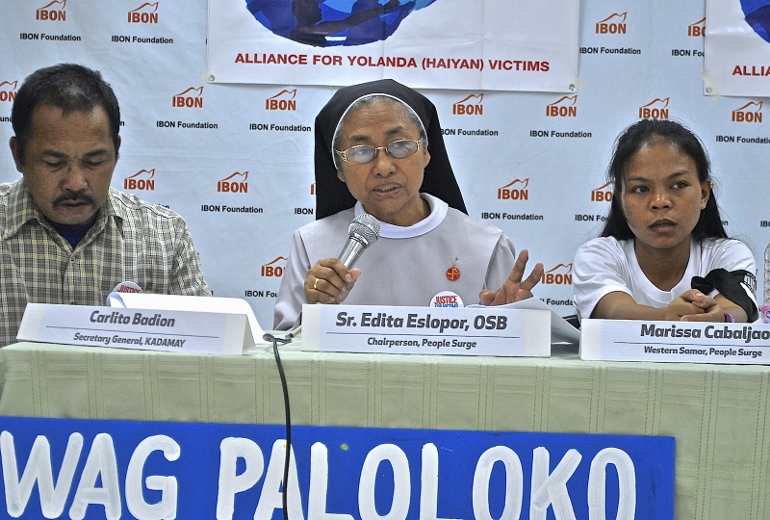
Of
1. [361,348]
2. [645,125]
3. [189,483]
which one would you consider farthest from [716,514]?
[645,125]

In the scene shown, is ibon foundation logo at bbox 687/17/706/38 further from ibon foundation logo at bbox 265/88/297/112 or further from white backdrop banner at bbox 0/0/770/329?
ibon foundation logo at bbox 265/88/297/112

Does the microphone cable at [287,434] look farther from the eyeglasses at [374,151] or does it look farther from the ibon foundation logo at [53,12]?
the ibon foundation logo at [53,12]

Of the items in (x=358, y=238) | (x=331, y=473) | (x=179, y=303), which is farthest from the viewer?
(x=358, y=238)

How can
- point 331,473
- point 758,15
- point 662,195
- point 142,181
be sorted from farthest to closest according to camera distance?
1. point 142,181
2. point 758,15
3. point 662,195
4. point 331,473

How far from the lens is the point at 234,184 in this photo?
3.62m

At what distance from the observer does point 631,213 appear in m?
2.03

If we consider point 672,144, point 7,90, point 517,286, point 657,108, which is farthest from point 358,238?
point 7,90

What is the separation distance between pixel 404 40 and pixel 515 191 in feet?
2.90

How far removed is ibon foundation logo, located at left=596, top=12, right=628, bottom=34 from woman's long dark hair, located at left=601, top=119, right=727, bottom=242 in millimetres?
1495

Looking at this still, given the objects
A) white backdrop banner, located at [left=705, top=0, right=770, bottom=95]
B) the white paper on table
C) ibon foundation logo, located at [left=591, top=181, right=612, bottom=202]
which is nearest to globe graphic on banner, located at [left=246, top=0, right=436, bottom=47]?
ibon foundation logo, located at [left=591, top=181, right=612, bottom=202]

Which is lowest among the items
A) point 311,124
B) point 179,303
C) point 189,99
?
point 179,303

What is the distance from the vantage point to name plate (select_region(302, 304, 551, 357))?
1229 mm

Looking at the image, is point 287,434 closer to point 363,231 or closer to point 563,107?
point 363,231

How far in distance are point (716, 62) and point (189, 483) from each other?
10.7 ft
